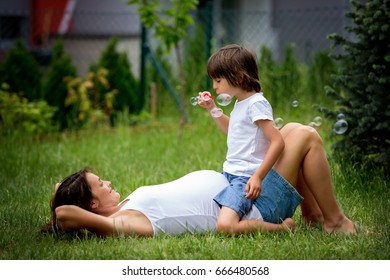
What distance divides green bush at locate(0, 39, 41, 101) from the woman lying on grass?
230 inches

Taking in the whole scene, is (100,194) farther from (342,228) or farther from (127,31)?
(127,31)

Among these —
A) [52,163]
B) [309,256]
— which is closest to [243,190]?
[309,256]

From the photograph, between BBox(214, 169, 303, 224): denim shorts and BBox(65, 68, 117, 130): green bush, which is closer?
BBox(214, 169, 303, 224): denim shorts

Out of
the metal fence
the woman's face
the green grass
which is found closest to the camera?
the green grass

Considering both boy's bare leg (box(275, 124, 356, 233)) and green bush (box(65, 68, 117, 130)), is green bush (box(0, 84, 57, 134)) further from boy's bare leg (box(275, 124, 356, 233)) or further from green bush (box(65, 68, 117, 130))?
boy's bare leg (box(275, 124, 356, 233))

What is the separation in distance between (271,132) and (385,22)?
5.42 ft

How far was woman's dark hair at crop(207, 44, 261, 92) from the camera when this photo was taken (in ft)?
12.2

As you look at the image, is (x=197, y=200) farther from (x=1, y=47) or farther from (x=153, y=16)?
(x=1, y=47)

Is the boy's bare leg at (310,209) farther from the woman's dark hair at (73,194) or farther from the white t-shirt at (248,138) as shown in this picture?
the woman's dark hair at (73,194)

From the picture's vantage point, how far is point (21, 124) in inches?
325

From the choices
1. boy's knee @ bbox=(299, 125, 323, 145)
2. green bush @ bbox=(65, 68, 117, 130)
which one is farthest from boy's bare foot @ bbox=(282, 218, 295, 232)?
green bush @ bbox=(65, 68, 117, 130)

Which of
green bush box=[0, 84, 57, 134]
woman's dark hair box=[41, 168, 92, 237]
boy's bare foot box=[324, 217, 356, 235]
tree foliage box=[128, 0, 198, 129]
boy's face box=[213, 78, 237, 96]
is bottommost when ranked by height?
green bush box=[0, 84, 57, 134]

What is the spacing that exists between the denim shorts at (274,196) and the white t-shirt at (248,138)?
10cm

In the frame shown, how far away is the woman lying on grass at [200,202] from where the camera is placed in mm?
3666
